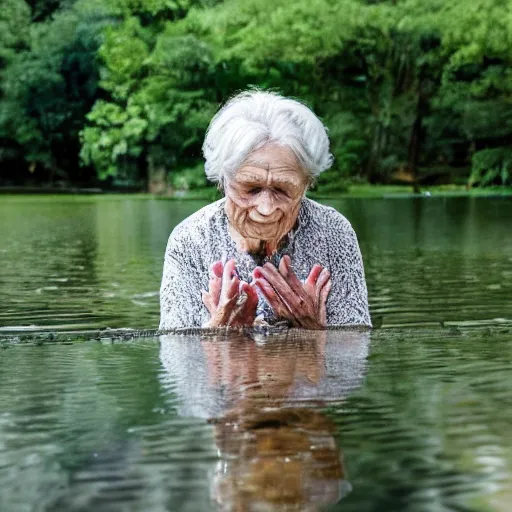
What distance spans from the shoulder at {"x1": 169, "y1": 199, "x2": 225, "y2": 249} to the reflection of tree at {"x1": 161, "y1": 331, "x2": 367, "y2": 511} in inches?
11.8

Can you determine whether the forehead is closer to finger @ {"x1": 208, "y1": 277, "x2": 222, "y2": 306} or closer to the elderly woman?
the elderly woman

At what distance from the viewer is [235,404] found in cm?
267

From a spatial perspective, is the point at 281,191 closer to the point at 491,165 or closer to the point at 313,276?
the point at 313,276

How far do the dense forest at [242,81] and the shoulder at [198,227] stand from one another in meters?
30.3

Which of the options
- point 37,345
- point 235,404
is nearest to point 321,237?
point 37,345

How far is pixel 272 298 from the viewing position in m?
A: 3.75

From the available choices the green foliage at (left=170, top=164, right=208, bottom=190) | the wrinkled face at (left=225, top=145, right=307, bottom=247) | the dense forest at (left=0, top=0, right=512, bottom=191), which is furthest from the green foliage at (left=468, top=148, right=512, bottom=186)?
the wrinkled face at (left=225, top=145, right=307, bottom=247)

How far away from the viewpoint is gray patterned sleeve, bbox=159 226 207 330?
12.8 ft

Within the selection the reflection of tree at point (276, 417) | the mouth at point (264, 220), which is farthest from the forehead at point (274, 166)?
the reflection of tree at point (276, 417)

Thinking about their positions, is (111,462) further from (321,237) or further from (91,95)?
(91,95)

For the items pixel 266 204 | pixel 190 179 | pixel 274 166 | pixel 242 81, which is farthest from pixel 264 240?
pixel 242 81

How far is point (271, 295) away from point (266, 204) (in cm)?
26

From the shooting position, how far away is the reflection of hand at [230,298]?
369cm

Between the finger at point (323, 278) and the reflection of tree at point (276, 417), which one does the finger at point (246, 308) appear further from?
the finger at point (323, 278)
